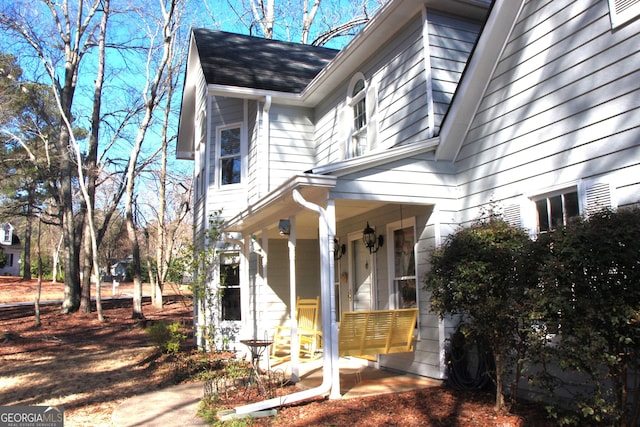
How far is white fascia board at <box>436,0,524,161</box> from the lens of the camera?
5.77 m

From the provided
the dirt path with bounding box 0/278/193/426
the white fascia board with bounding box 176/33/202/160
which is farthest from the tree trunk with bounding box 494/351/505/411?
the white fascia board with bounding box 176/33/202/160

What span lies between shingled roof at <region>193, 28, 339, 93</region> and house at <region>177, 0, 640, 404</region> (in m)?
0.08

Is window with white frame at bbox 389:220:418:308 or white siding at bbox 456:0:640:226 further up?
white siding at bbox 456:0:640:226

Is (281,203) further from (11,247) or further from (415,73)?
(11,247)

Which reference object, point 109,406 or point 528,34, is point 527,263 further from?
point 109,406

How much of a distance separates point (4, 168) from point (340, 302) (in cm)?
1945

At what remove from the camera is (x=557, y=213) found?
529 centimetres

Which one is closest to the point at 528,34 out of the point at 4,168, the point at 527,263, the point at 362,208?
the point at 527,263

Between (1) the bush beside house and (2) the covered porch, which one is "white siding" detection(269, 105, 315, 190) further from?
(1) the bush beside house

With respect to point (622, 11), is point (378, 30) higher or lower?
higher

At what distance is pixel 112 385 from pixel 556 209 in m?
7.03

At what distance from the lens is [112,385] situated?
8.20 metres

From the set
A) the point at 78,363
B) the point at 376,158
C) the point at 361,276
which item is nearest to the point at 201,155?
the point at 78,363

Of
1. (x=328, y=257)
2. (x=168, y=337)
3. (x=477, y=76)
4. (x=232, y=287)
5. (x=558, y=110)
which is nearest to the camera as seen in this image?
(x=558, y=110)
